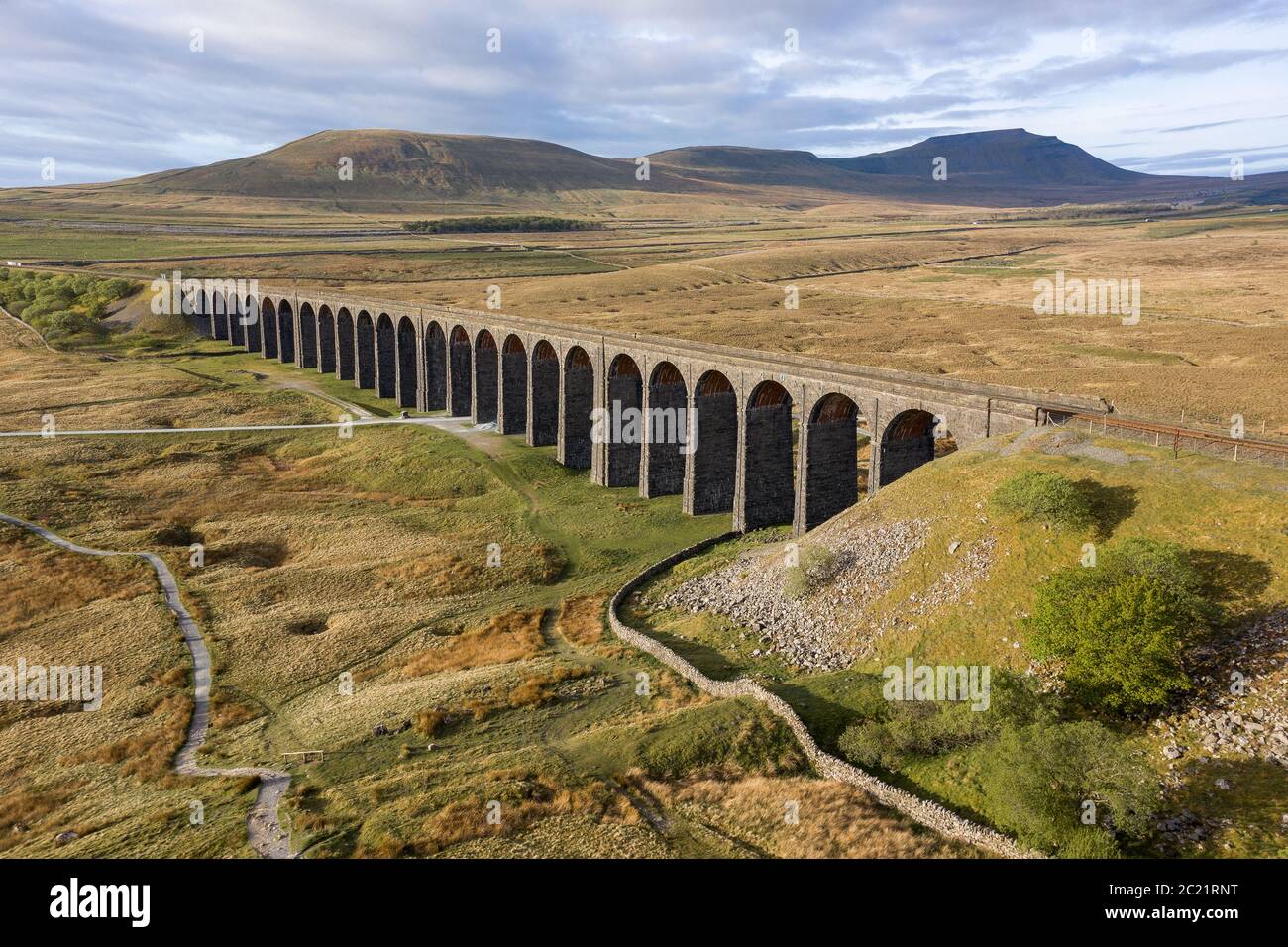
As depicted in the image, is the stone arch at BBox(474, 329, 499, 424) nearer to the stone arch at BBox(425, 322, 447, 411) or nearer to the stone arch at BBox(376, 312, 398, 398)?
the stone arch at BBox(425, 322, 447, 411)

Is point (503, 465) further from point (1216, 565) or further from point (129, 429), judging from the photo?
point (1216, 565)

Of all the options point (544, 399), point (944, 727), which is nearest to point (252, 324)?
point (544, 399)

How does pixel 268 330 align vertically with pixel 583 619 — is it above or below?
above

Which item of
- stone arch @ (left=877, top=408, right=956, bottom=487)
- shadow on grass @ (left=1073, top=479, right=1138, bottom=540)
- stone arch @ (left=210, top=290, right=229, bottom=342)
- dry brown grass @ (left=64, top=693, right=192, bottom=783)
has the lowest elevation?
dry brown grass @ (left=64, top=693, right=192, bottom=783)

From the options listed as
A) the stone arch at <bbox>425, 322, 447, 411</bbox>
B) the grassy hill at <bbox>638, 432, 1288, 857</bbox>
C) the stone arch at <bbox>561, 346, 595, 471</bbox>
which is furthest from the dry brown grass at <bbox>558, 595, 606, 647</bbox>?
the stone arch at <bbox>425, 322, 447, 411</bbox>

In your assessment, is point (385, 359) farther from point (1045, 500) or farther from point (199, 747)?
point (1045, 500)

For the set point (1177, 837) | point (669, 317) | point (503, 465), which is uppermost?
point (669, 317)

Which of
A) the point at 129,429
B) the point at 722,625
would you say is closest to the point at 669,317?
the point at 129,429
